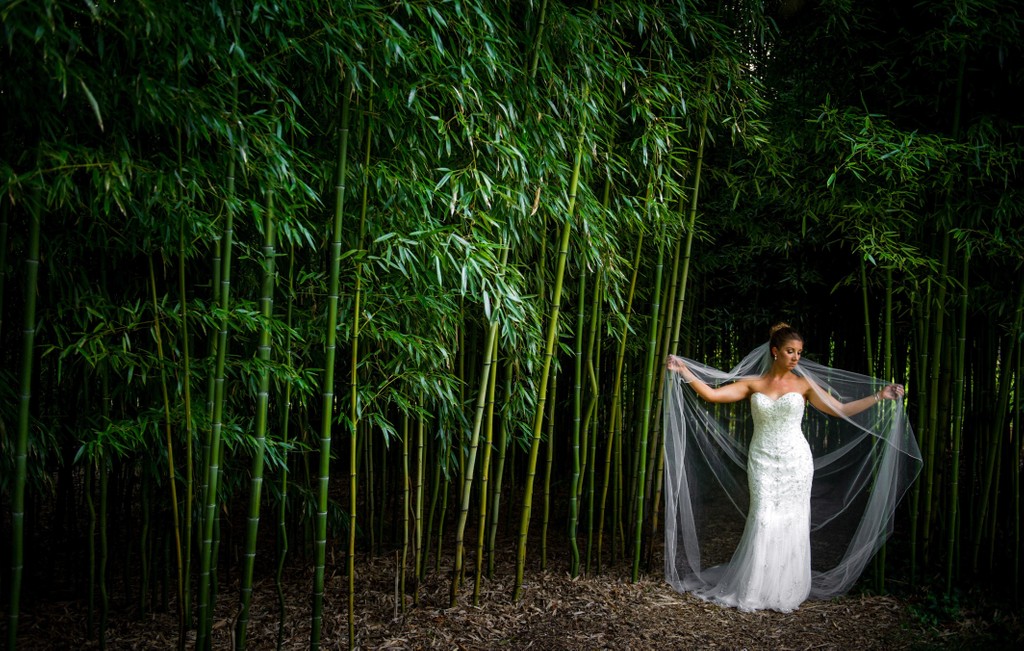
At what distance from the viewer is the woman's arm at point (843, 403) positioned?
3322mm

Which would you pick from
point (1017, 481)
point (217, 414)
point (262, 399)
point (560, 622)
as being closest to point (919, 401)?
point (1017, 481)

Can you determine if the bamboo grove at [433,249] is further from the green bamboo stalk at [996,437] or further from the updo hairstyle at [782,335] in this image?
the updo hairstyle at [782,335]

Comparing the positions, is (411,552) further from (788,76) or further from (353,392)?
(788,76)

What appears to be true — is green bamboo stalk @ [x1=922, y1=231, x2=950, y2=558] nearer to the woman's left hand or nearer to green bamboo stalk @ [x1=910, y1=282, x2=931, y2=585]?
green bamboo stalk @ [x1=910, y1=282, x2=931, y2=585]

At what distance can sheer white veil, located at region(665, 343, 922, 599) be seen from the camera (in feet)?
11.0

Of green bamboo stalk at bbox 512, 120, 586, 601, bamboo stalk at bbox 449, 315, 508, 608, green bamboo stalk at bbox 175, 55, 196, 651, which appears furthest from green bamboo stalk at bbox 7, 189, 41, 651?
green bamboo stalk at bbox 512, 120, 586, 601

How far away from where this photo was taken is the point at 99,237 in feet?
7.41

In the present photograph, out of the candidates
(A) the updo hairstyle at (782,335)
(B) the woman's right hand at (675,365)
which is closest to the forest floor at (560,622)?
(B) the woman's right hand at (675,365)

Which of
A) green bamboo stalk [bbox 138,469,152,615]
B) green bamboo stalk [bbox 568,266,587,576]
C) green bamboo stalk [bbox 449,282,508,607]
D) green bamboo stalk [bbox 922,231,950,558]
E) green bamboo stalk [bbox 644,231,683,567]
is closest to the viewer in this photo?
green bamboo stalk [bbox 138,469,152,615]

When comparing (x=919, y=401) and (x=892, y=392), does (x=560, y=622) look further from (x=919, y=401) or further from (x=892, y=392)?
(x=919, y=401)

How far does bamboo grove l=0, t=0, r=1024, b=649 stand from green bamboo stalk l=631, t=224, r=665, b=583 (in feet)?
0.06

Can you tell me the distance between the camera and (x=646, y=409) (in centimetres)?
344

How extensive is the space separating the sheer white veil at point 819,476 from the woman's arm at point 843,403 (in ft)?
0.10

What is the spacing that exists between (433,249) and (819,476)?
239 centimetres
